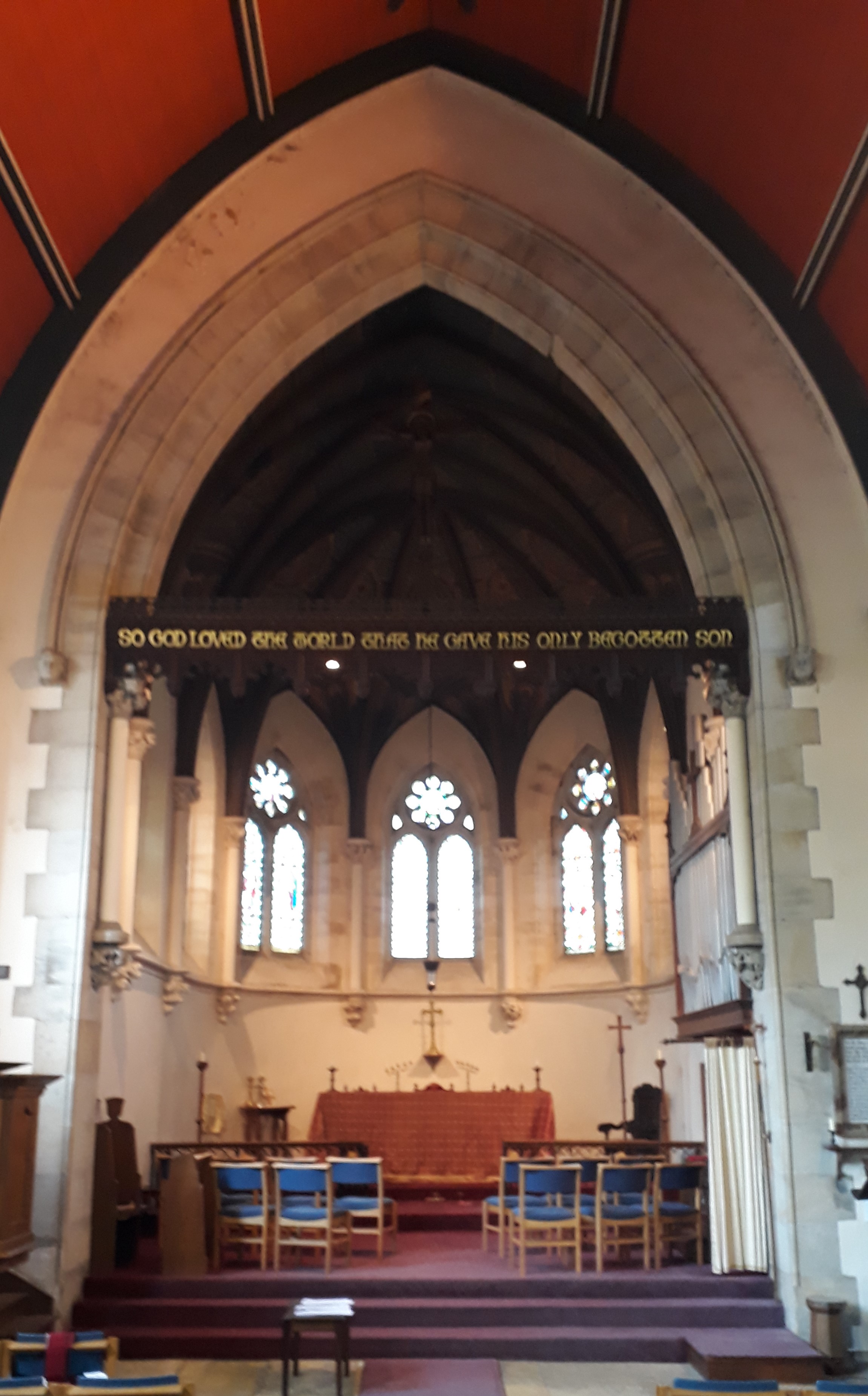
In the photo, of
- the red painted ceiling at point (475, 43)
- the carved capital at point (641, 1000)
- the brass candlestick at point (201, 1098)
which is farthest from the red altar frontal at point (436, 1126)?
the red painted ceiling at point (475, 43)

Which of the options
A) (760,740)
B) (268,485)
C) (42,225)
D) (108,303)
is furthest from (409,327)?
(760,740)

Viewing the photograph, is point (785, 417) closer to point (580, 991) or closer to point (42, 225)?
point (42, 225)

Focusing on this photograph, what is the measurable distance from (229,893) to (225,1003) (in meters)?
1.41

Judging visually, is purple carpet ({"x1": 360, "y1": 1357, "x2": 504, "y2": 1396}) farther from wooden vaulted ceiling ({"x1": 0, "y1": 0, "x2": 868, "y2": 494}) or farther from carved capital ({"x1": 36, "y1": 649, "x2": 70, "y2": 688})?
wooden vaulted ceiling ({"x1": 0, "y1": 0, "x2": 868, "y2": 494})

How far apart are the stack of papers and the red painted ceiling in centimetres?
721

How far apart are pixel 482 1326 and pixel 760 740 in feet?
15.2

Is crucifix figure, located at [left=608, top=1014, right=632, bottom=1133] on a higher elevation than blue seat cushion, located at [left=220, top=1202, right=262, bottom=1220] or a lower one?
higher

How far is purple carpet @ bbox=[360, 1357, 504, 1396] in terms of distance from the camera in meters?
7.45

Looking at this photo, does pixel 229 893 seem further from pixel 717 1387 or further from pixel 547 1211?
pixel 717 1387

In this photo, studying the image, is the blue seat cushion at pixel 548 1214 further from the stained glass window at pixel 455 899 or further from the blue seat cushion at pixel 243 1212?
the stained glass window at pixel 455 899

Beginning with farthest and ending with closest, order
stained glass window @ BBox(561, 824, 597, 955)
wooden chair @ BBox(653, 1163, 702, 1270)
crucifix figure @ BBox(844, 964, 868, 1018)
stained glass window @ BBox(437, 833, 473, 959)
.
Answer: stained glass window @ BBox(437, 833, 473, 959) < stained glass window @ BBox(561, 824, 597, 955) < wooden chair @ BBox(653, 1163, 702, 1270) < crucifix figure @ BBox(844, 964, 868, 1018)

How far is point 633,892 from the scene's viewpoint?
55.8ft

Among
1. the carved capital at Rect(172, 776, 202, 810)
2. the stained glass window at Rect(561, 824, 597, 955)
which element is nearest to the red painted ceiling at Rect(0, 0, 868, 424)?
the carved capital at Rect(172, 776, 202, 810)

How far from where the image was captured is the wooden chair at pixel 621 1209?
32.5 ft
